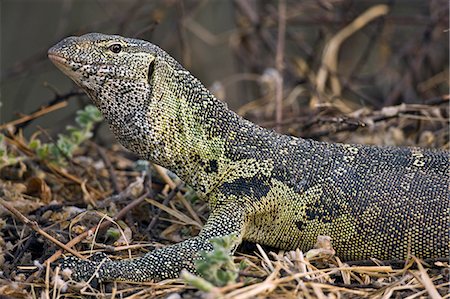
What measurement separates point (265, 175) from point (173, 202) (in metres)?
0.95

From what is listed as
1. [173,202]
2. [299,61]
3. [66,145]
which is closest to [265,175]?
[173,202]

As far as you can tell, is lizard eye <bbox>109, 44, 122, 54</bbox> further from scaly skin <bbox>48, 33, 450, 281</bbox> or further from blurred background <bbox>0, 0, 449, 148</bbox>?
Answer: blurred background <bbox>0, 0, 449, 148</bbox>

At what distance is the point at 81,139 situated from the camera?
16.9 feet

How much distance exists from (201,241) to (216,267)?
0.76 metres

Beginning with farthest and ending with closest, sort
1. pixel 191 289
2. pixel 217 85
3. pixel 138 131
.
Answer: pixel 217 85 → pixel 138 131 → pixel 191 289

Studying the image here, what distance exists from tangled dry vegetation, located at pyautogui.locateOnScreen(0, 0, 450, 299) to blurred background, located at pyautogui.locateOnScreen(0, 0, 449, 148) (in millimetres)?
29

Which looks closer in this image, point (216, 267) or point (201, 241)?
point (216, 267)

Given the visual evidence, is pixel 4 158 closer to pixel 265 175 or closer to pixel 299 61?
pixel 265 175

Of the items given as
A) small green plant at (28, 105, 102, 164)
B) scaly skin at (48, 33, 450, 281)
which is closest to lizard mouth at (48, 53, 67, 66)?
scaly skin at (48, 33, 450, 281)

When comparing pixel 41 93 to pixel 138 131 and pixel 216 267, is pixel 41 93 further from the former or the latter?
pixel 216 267

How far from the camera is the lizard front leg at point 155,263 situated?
12.4 feet

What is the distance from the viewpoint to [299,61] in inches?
340

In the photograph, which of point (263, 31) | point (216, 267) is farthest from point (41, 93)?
point (216, 267)

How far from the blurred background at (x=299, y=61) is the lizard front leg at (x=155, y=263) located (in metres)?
1.59
